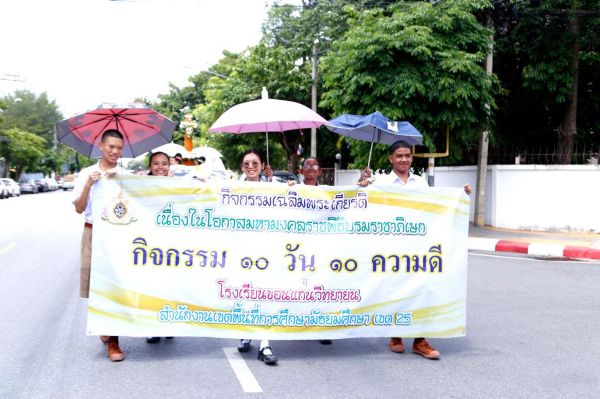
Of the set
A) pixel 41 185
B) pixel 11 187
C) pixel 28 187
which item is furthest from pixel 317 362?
pixel 41 185

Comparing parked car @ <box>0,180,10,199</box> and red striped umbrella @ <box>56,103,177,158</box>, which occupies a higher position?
red striped umbrella @ <box>56,103,177,158</box>

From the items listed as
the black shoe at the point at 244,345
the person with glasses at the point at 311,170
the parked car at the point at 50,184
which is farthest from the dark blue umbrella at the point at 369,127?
the parked car at the point at 50,184

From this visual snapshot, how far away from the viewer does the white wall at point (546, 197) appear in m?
15.5

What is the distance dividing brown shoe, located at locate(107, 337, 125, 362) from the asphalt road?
56 millimetres

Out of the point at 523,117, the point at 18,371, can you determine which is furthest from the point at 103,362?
the point at 523,117

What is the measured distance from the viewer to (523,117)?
20.1m

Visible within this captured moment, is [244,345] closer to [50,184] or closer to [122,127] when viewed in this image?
[122,127]

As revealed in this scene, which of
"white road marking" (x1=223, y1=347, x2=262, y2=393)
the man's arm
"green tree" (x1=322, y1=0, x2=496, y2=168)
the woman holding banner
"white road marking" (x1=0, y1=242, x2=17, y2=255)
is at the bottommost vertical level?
"white road marking" (x1=0, y1=242, x2=17, y2=255)

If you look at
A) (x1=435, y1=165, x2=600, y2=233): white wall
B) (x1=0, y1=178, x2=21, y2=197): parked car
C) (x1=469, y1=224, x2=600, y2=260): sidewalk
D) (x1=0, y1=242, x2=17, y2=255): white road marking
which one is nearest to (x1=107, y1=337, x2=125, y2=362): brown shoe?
(x1=0, y1=242, x2=17, y2=255): white road marking

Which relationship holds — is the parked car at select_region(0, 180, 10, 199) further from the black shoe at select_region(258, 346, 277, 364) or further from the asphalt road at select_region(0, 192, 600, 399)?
the black shoe at select_region(258, 346, 277, 364)

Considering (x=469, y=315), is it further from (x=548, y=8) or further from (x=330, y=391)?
(x=548, y=8)

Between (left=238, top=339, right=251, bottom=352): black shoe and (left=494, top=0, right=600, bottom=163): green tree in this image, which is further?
(left=494, top=0, right=600, bottom=163): green tree

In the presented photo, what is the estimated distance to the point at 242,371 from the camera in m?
4.97

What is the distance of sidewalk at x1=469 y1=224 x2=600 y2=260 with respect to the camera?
495 inches
